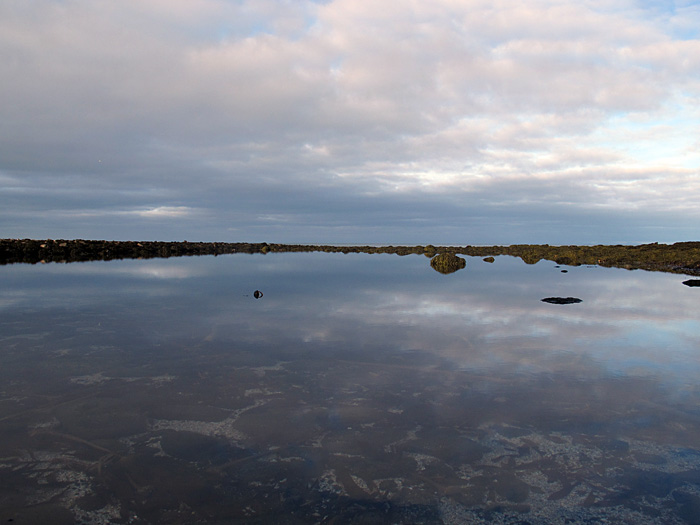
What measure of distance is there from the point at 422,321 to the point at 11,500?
10.8 meters

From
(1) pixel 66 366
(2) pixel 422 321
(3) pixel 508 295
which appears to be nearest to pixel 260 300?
(2) pixel 422 321

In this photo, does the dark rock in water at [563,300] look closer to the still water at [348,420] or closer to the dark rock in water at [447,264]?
the still water at [348,420]

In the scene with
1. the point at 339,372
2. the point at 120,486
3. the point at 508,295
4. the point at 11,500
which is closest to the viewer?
the point at 11,500

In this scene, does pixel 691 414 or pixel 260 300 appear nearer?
pixel 691 414

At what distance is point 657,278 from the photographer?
26.1m

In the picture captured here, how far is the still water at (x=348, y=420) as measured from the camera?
4262 millimetres

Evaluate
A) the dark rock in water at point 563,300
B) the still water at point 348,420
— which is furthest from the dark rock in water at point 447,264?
the still water at point 348,420

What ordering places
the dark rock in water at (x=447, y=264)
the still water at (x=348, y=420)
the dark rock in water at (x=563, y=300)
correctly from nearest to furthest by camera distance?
the still water at (x=348, y=420), the dark rock in water at (x=563, y=300), the dark rock in water at (x=447, y=264)

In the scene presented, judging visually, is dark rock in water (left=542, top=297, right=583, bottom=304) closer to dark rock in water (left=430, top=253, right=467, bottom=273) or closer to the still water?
the still water

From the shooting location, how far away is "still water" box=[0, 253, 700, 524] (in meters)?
4.26

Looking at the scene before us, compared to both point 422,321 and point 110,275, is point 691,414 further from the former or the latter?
point 110,275

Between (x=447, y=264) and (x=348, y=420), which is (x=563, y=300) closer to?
(x=348, y=420)

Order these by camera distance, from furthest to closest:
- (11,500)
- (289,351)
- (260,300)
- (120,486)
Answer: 1. (260,300)
2. (289,351)
3. (120,486)
4. (11,500)

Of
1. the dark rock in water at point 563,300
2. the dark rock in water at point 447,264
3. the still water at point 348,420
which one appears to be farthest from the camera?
the dark rock in water at point 447,264
